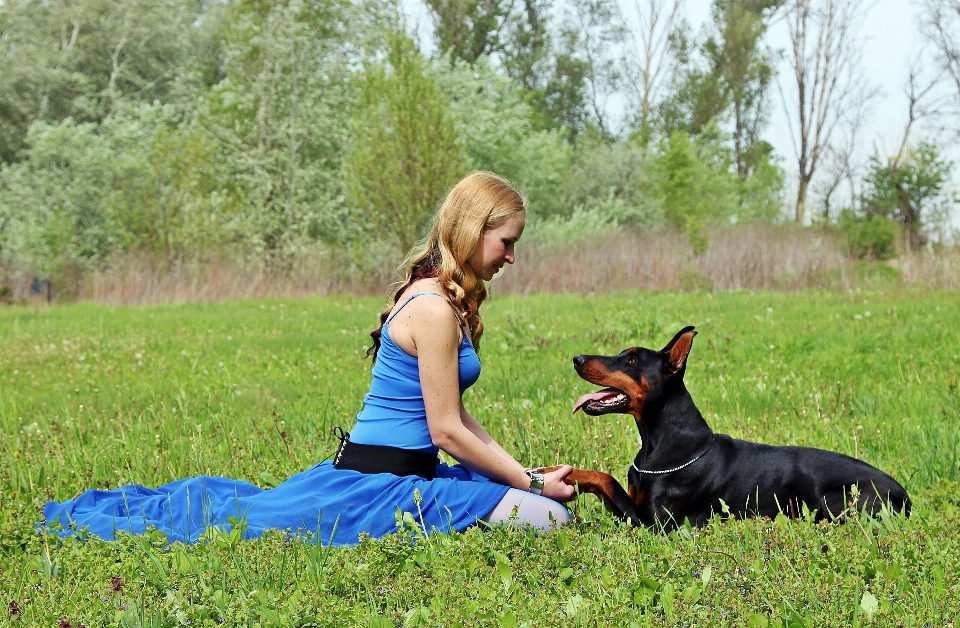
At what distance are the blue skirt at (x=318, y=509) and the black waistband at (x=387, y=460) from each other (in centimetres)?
7

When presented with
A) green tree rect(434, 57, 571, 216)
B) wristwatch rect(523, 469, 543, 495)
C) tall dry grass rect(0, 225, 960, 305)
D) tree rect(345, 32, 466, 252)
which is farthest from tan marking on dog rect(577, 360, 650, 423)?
green tree rect(434, 57, 571, 216)

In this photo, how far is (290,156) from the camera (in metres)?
31.1

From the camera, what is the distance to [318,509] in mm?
4047

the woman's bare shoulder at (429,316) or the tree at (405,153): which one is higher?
the tree at (405,153)

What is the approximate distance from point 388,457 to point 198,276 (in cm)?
1918

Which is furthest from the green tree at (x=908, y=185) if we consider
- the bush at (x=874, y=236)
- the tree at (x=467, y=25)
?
the tree at (x=467, y=25)

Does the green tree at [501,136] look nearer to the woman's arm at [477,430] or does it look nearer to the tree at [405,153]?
the tree at [405,153]

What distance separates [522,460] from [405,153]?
57.6ft

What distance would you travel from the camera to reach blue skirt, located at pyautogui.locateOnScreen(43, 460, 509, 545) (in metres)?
4.05

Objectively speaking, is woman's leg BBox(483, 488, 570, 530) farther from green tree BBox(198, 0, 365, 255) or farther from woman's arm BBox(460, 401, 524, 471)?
green tree BBox(198, 0, 365, 255)

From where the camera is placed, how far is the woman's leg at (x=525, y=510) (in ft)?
13.5

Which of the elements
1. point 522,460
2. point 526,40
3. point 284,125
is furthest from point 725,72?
point 522,460

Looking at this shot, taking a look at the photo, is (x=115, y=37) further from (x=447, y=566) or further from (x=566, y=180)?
(x=447, y=566)

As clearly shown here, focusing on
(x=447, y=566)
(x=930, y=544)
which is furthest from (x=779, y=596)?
(x=447, y=566)
